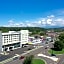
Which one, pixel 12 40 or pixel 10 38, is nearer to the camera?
pixel 10 38

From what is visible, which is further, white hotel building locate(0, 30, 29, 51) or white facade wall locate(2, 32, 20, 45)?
white facade wall locate(2, 32, 20, 45)

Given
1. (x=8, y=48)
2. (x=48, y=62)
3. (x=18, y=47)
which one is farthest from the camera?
(x=18, y=47)

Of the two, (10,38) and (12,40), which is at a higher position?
(10,38)

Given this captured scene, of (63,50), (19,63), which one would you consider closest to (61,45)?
(63,50)

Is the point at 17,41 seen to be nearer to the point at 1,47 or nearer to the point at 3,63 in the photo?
the point at 1,47

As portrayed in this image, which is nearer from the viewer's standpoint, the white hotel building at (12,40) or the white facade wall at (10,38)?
the white hotel building at (12,40)

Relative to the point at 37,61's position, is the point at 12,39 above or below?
above

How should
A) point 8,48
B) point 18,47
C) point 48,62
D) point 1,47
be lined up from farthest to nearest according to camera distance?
point 18,47 → point 8,48 → point 1,47 → point 48,62

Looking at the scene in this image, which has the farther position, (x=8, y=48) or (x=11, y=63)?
(x=8, y=48)
